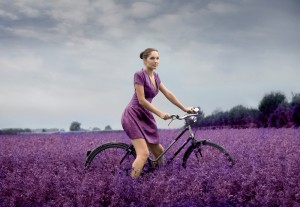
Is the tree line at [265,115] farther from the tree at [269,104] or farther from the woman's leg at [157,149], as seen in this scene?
the woman's leg at [157,149]

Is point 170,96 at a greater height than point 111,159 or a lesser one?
greater

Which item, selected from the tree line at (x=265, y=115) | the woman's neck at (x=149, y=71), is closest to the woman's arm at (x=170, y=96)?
the woman's neck at (x=149, y=71)

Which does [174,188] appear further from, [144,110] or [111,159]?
[111,159]

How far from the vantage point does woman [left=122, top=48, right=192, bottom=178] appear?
479 cm

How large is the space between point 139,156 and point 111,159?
963mm

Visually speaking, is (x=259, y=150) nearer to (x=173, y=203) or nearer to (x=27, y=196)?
(x=173, y=203)

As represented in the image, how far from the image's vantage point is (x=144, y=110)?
16.4 feet

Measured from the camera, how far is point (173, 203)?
13.4 ft

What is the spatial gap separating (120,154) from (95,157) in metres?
0.45

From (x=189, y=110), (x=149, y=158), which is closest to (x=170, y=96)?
(x=189, y=110)

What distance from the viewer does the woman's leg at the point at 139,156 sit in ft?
15.8

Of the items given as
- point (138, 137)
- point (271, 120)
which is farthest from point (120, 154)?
point (271, 120)

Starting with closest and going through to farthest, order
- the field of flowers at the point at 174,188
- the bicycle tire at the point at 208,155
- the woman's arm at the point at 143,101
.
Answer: the field of flowers at the point at 174,188 < the woman's arm at the point at 143,101 < the bicycle tire at the point at 208,155

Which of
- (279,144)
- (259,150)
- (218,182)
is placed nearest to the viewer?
(218,182)
